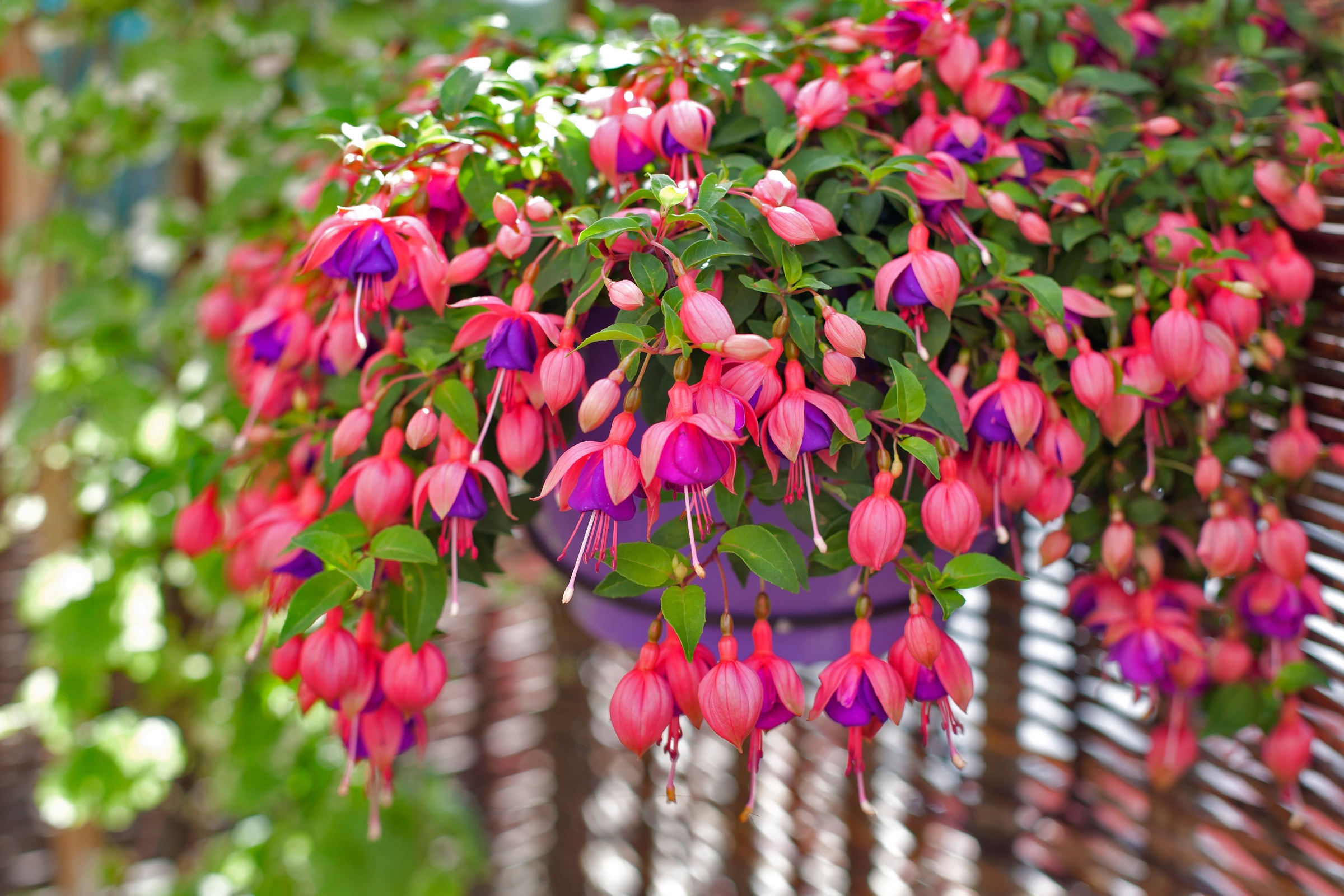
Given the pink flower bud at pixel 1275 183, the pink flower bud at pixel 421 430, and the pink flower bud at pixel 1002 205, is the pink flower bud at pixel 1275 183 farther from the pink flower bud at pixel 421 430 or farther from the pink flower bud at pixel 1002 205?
the pink flower bud at pixel 421 430

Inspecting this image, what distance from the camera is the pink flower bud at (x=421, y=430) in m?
0.37

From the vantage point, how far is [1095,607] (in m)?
0.50

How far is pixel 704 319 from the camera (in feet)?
1.02

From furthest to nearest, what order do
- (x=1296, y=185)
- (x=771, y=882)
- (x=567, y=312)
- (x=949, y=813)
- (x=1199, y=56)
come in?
(x=771, y=882)
(x=949, y=813)
(x=1199, y=56)
(x=1296, y=185)
(x=567, y=312)

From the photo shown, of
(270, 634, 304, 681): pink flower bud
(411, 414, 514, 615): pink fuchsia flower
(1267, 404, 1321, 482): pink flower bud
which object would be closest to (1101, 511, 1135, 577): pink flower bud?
(1267, 404, 1321, 482): pink flower bud

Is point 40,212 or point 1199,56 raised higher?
point 1199,56

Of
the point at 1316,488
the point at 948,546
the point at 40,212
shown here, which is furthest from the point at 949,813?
the point at 40,212

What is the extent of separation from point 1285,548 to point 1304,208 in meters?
0.18

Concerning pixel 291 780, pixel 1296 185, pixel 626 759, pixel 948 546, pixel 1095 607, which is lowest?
pixel 626 759

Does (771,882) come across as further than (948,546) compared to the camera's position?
Yes

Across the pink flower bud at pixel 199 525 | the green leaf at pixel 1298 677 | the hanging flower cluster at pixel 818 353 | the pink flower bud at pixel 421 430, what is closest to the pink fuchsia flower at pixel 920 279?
the hanging flower cluster at pixel 818 353

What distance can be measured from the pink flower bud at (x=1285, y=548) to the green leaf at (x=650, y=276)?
1.18ft

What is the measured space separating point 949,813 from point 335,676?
581mm

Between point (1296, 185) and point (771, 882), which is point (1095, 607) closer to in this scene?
point (1296, 185)
